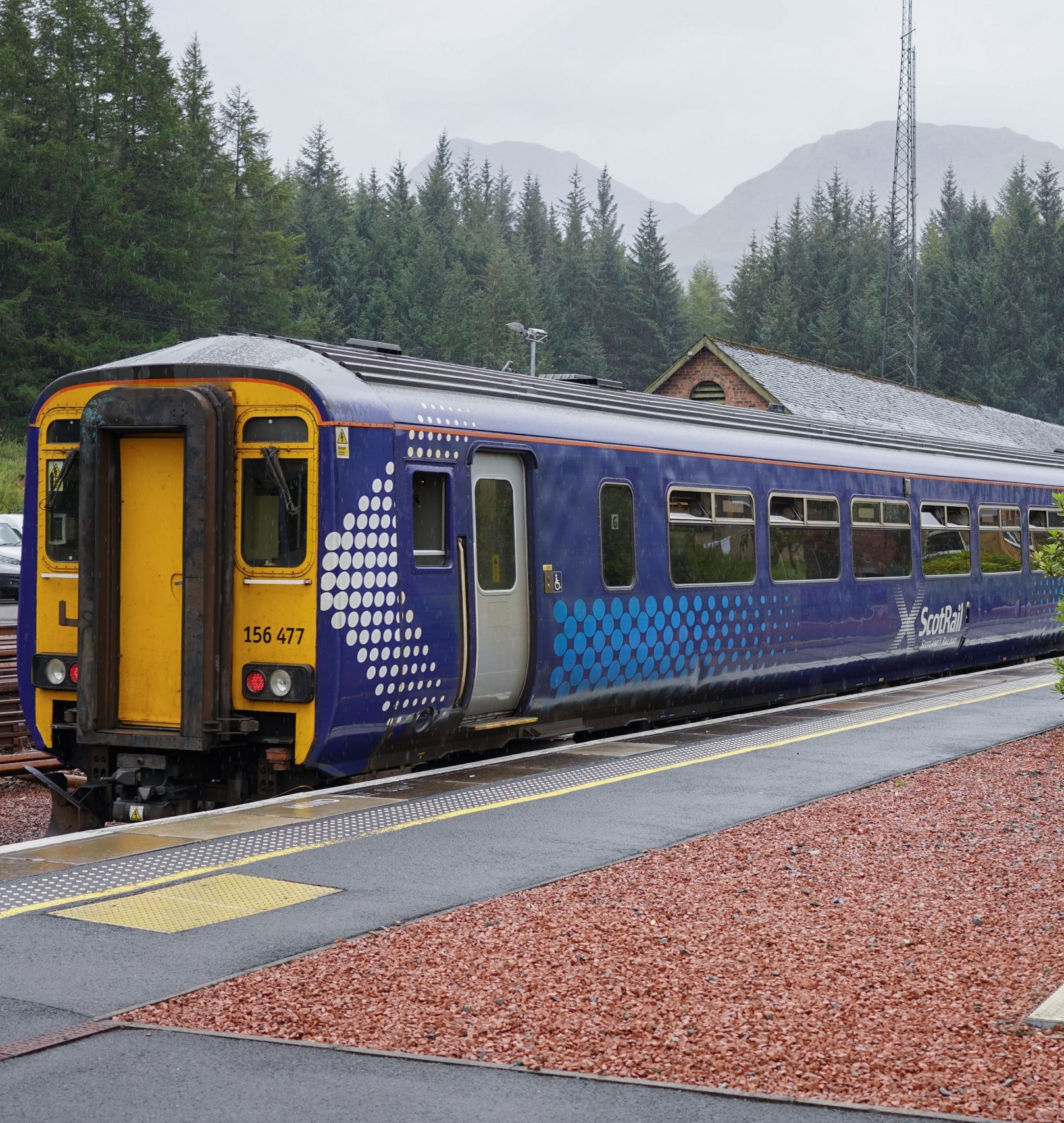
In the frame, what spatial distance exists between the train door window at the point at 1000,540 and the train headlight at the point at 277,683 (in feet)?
41.3

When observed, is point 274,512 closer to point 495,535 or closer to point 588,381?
point 495,535

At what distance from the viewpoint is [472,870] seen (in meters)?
7.56

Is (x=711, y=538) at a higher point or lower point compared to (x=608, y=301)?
lower

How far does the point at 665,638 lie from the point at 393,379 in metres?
4.04

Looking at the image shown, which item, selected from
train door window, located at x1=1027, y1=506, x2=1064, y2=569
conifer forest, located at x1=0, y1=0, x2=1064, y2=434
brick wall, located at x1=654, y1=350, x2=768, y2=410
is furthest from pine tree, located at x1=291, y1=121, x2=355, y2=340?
train door window, located at x1=1027, y1=506, x2=1064, y2=569

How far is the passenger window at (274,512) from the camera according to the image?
9531 millimetres

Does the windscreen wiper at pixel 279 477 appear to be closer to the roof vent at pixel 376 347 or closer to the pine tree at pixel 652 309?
the roof vent at pixel 376 347

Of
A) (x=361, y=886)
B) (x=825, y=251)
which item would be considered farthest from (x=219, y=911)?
(x=825, y=251)

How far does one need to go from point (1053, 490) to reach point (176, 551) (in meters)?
15.9

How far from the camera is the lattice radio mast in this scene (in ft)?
168

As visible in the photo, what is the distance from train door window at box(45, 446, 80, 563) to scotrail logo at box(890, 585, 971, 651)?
403 inches

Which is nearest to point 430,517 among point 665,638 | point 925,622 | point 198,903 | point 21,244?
point 665,638

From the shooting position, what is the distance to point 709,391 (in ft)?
128

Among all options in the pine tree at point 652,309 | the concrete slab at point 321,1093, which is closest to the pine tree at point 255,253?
the pine tree at point 652,309
